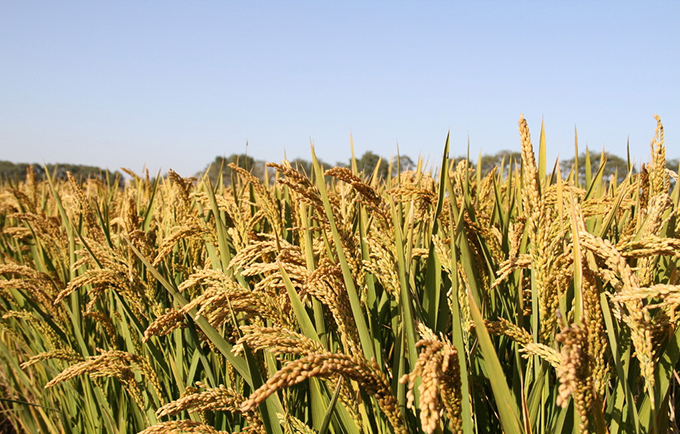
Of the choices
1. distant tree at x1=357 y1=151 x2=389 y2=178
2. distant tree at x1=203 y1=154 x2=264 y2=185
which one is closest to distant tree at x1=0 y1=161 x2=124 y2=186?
distant tree at x1=203 y1=154 x2=264 y2=185

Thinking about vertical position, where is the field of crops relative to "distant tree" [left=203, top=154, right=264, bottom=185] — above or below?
below

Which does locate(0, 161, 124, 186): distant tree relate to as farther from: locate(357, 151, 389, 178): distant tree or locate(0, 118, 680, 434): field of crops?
locate(357, 151, 389, 178): distant tree

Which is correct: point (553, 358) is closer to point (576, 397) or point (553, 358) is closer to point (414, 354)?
point (576, 397)

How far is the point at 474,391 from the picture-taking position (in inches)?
44.8

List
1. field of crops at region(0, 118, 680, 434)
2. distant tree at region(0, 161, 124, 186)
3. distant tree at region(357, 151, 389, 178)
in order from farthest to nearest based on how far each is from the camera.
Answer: distant tree at region(0, 161, 124, 186) → distant tree at region(357, 151, 389, 178) → field of crops at region(0, 118, 680, 434)

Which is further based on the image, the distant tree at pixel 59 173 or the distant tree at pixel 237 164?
the distant tree at pixel 59 173

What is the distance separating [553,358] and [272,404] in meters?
0.70

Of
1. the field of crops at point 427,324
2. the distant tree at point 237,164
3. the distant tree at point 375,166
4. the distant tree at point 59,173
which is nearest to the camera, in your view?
the field of crops at point 427,324

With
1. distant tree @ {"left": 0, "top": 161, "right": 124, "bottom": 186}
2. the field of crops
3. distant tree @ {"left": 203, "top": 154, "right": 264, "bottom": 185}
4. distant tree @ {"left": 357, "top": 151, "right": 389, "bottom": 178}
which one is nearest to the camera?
the field of crops

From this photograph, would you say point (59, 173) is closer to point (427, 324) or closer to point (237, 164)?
point (237, 164)

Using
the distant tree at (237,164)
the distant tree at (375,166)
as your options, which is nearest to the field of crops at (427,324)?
the distant tree at (237,164)

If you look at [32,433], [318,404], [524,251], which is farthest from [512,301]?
[32,433]

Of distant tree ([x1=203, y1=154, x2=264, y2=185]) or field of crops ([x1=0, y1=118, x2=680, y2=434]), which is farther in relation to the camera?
distant tree ([x1=203, y1=154, x2=264, y2=185])

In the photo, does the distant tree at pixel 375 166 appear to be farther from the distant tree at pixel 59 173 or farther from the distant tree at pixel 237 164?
the distant tree at pixel 59 173
